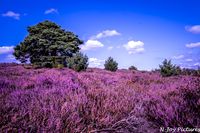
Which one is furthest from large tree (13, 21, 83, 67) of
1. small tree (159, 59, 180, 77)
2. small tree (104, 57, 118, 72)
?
small tree (159, 59, 180, 77)

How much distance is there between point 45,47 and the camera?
24656 millimetres

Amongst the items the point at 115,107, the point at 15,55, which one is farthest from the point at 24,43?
the point at 115,107

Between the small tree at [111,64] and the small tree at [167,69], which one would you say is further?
the small tree at [111,64]

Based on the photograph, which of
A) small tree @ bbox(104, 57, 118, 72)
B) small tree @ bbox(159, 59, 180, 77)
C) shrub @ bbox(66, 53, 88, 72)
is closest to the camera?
small tree @ bbox(159, 59, 180, 77)

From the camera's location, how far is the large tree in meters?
24.3

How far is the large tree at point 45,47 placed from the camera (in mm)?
24266

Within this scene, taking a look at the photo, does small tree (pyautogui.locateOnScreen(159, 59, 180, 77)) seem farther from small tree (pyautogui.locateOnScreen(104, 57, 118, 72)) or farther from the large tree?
the large tree

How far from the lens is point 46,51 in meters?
24.9

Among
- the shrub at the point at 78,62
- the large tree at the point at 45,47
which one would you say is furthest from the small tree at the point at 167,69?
the large tree at the point at 45,47

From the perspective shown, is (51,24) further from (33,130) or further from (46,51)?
(33,130)

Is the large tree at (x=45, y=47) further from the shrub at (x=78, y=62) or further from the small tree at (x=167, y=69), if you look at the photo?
the small tree at (x=167, y=69)

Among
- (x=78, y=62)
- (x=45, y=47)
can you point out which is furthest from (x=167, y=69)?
(x=45, y=47)

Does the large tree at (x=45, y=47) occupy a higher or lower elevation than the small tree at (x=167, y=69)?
higher

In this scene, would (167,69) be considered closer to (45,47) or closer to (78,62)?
(78,62)
